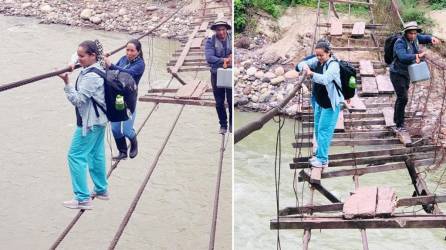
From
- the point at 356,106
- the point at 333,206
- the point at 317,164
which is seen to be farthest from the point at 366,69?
the point at 333,206

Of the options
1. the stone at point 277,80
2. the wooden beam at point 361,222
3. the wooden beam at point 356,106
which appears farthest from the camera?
the stone at point 277,80

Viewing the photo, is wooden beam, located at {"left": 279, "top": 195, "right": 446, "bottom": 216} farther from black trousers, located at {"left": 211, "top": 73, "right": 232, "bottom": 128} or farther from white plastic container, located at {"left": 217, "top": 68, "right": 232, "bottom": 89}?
black trousers, located at {"left": 211, "top": 73, "right": 232, "bottom": 128}

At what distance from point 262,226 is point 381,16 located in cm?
373

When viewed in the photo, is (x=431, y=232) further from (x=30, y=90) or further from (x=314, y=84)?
(x=30, y=90)

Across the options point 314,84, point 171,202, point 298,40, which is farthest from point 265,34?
point 314,84

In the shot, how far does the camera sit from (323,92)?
8.91 feet

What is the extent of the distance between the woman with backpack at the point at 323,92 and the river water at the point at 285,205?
1884 millimetres

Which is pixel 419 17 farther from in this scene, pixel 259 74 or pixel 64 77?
pixel 64 77

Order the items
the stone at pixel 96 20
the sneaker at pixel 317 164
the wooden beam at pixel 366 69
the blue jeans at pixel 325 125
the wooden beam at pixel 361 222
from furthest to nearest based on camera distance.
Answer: the stone at pixel 96 20 < the wooden beam at pixel 366 69 < the sneaker at pixel 317 164 < the blue jeans at pixel 325 125 < the wooden beam at pixel 361 222

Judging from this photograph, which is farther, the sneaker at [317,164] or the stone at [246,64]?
the stone at [246,64]

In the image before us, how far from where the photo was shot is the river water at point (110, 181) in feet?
15.9

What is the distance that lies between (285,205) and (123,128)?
9.45 ft

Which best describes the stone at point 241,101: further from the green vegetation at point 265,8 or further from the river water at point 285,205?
the green vegetation at point 265,8

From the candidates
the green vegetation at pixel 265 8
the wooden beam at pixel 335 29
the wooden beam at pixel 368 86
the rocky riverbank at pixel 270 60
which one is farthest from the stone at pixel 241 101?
the wooden beam at pixel 368 86
